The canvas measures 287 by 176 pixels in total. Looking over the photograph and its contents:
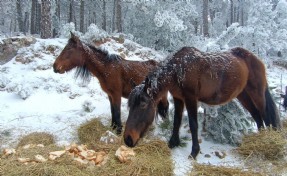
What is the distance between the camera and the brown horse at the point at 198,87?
4324 millimetres

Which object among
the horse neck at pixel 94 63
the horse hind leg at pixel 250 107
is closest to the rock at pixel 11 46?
the horse neck at pixel 94 63

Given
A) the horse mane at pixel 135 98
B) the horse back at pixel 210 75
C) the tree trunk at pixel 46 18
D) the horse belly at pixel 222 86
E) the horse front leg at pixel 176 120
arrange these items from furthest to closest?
the tree trunk at pixel 46 18 < the horse front leg at pixel 176 120 < the horse belly at pixel 222 86 < the horse back at pixel 210 75 < the horse mane at pixel 135 98

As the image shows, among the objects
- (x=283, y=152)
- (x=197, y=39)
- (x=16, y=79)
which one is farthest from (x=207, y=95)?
(x=197, y=39)

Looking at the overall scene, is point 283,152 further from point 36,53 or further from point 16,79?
point 36,53

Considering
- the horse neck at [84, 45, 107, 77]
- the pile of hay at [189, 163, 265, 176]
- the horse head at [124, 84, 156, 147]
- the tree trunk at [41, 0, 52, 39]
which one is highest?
the tree trunk at [41, 0, 52, 39]

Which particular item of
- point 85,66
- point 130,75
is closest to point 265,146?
point 130,75

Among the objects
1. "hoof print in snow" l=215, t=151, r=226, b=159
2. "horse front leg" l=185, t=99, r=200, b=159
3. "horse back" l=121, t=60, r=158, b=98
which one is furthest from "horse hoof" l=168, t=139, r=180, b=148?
"horse back" l=121, t=60, r=158, b=98

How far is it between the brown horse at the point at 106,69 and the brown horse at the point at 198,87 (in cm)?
128

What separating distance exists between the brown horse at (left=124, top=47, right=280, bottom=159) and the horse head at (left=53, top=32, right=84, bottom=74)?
2.21 metres

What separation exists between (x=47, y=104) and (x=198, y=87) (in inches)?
186

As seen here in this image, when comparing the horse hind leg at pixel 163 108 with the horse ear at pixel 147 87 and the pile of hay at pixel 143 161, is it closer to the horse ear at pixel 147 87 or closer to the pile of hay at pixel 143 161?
the pile of hay at pixel 143 161

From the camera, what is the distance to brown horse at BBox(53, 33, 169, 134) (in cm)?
620

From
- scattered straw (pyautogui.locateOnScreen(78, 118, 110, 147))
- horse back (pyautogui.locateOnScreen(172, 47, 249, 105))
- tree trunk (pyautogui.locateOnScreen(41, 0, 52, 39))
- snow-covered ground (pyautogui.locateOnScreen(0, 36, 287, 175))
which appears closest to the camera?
horse back (pyautogui.locateOnScreen(172, 47, 249, 105))

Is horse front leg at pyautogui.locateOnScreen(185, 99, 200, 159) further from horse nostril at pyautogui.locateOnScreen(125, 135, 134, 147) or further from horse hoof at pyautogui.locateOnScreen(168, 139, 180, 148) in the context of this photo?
horse nostril at pyautogui.locateOnScreen(125, 135, 134, 147)
